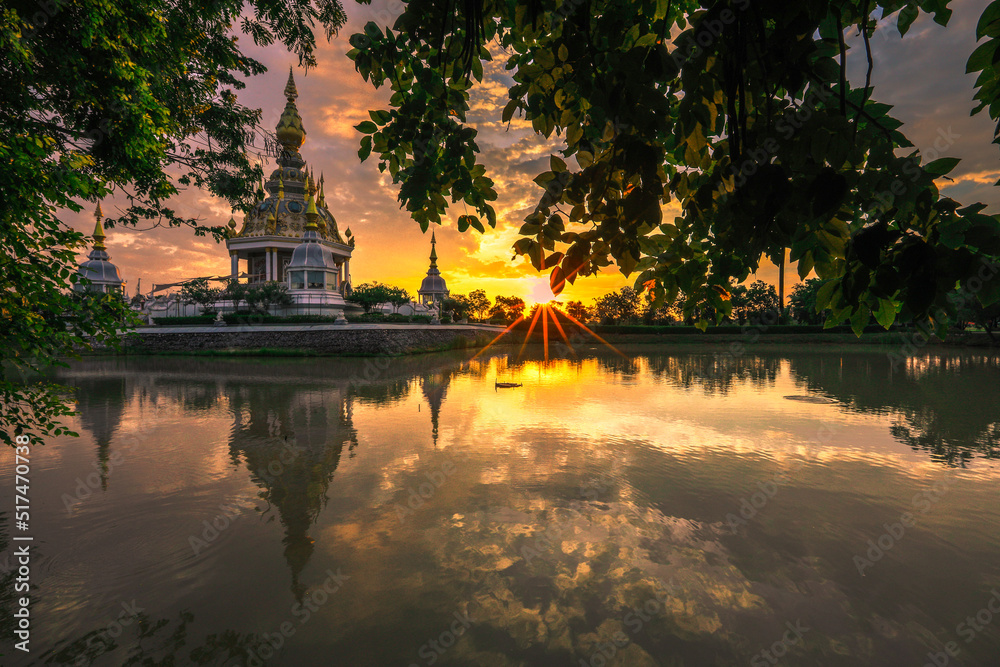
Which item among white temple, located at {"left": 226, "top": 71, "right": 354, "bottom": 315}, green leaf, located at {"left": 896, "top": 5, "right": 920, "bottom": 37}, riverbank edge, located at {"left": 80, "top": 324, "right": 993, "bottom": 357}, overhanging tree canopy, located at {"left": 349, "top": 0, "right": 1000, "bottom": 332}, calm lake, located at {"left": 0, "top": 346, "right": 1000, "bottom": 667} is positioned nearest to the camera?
overhanging tree canopy, located at {"left": 349, "top": 0, "right": 1000, "bottom": 332}

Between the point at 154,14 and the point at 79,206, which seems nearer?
the point at 79,206

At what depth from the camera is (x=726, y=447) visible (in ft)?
24.4

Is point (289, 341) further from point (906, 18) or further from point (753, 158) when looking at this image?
point (906, 18)

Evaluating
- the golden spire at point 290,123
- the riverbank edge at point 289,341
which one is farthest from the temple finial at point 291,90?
the riverbank edge at point 289,341

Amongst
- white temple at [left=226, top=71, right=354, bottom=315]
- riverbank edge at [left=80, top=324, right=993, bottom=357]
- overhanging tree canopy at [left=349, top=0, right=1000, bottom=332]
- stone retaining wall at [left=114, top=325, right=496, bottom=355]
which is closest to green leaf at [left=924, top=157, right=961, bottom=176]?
overhanging tree canopy at [left=349, top=0, right=1000, bottom=332]

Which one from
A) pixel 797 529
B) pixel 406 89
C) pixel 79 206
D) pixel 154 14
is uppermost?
pixel 154 14

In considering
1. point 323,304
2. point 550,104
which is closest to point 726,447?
point 550,104

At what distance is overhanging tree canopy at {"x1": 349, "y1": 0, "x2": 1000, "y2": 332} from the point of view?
1299mm

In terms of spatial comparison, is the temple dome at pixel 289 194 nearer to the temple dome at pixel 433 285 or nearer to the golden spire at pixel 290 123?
the golden spire at pixel 290 123

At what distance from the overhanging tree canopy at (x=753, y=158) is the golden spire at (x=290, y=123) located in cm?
5265

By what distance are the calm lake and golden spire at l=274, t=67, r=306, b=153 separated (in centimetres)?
4634

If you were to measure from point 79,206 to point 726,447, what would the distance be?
9.03 meters

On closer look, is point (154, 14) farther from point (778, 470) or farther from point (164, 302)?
point (164, 302)

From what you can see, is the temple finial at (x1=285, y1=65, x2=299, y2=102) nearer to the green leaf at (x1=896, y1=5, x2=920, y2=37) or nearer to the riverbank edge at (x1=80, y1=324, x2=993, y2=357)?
the riverbank edge at (x1=80, y1=324, x2=993, y2=357)
